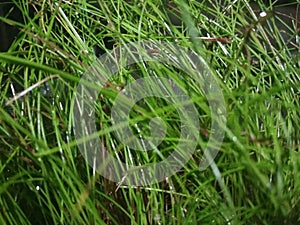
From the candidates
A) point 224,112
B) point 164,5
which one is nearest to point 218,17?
point 164,5

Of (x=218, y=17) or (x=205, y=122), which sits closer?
(x=205, y=122)

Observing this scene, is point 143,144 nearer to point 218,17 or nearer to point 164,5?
point 164,5

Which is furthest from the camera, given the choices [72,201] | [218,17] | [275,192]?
[218,17]

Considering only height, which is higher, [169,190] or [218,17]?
[218,17]

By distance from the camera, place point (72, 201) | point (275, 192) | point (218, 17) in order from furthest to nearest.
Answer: point (218, 17) → point (72, 201) → point (275, 192)

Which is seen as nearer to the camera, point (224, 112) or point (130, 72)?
point (224, 112)

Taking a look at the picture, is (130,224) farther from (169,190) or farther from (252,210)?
(252,210)

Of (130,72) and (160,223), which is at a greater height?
(130,72)

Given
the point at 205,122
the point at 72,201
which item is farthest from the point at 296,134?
the point at 72,201
